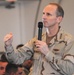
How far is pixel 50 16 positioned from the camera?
169cm

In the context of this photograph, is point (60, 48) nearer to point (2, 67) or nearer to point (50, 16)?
point (50, 16)

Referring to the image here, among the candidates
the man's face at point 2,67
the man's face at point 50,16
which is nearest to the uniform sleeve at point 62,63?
the man's face at point 50,16

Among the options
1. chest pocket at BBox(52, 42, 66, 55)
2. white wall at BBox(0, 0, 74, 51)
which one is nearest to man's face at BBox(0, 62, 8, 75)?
chest pocket at BBox(52, 42, 66, 55)

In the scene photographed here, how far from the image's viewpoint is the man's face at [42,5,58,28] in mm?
1664

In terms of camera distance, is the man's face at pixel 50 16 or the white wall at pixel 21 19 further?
the white wall at pixel 21 19

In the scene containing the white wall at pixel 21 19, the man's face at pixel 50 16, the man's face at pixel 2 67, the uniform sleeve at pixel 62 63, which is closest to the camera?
the uniform sleeve at pixel 62 63

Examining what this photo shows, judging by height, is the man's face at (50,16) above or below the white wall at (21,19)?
above

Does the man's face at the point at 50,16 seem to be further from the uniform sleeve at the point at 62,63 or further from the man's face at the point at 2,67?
the man's face at the point at 2,67

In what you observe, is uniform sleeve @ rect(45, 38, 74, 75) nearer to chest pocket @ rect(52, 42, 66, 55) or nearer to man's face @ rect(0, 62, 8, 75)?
chest pocket @ rect(52, 42, 66, 55)

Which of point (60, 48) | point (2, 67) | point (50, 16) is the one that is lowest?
point (2, 67)

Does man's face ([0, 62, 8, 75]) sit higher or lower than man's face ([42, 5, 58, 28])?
lower

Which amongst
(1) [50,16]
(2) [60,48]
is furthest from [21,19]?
(2) [60,48]

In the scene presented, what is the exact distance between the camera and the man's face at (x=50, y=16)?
1.66 metres

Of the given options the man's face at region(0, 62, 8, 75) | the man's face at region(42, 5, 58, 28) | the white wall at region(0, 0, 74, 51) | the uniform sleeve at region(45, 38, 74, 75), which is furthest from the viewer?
the white wall at region(0, 0, 74, 51)
